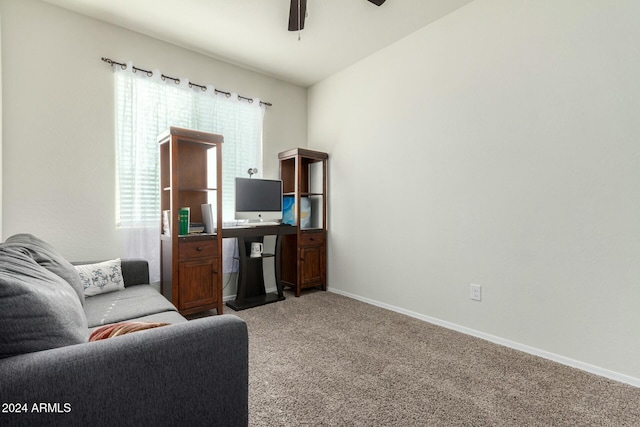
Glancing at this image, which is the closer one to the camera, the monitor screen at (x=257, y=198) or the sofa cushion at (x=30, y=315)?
the sofa cushion at (x=30, y=315)

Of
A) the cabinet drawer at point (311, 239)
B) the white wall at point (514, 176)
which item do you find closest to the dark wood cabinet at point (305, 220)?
the cabinet drawer at point (311, 239)

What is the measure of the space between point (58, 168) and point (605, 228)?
13.1 feet

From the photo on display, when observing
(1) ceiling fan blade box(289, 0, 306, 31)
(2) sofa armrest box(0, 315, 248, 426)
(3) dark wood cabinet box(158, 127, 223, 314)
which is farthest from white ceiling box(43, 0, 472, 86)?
(2) sofa armrest box(0, 315, 248, 426)

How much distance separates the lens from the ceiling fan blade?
237 centimetres

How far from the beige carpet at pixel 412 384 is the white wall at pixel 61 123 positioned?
179 cm

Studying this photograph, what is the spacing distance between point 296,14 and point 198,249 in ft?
7.05

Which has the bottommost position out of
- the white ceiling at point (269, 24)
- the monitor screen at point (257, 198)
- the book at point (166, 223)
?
the book at point (166, 223)

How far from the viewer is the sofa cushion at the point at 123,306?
1799mm

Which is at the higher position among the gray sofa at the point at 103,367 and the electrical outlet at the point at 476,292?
the gray sofa at the point at 103,367

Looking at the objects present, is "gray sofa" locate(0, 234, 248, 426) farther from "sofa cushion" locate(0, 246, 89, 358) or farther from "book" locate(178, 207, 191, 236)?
"book" locate(178, 207, 191, 236)

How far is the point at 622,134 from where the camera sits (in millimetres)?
1861

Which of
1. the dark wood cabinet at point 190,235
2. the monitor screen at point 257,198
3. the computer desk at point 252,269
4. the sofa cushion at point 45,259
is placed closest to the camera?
the sofa cushion at point 45,259

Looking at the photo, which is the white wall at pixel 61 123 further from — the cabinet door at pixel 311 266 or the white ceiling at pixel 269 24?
the cabinet door at pixel 311 266

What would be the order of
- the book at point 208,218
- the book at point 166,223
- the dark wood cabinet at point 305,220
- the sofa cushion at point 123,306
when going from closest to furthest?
1. the sofa cushion at point 123,306
2. the book at point 166,223
3. the book at point 208,218
4. the dark wood cabinet at point 305,220
